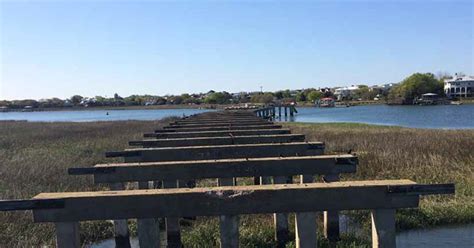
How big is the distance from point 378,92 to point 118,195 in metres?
197

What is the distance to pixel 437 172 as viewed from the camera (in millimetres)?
12922

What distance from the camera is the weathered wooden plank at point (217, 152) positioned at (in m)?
8.27

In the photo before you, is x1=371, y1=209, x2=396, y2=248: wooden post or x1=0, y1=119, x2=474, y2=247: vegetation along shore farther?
x1=0, y1=119, x2=474, y2=247: vegetation along shore

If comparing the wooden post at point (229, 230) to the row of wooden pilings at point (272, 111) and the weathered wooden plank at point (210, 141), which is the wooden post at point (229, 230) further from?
the row of wooden pilings at point (272, 111)

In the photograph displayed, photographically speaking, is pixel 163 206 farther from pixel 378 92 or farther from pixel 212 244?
pixel 378 92

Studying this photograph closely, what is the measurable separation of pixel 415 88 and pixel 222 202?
150 metres

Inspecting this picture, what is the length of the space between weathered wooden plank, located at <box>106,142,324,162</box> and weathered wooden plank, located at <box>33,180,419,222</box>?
3.75 metres

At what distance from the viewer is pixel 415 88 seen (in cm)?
14300

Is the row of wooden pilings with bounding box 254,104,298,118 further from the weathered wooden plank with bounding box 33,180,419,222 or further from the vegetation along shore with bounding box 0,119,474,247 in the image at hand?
the weathered wooden plank with bounding box 33,180,419,222

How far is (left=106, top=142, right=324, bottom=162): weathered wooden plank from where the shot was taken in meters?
8.27

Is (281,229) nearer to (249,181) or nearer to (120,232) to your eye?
(120,232)

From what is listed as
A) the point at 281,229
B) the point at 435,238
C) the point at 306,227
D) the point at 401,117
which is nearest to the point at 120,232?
the point at 281,229

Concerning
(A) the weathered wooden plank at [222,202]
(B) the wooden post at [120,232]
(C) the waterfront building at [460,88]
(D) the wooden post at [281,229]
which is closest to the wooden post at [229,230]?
(A) the weathered wooden plank at [222,202]

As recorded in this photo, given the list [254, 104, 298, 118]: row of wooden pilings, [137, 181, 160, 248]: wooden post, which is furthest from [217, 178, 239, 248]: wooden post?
[254, 104, 298, 118]: row of wooden pilings
